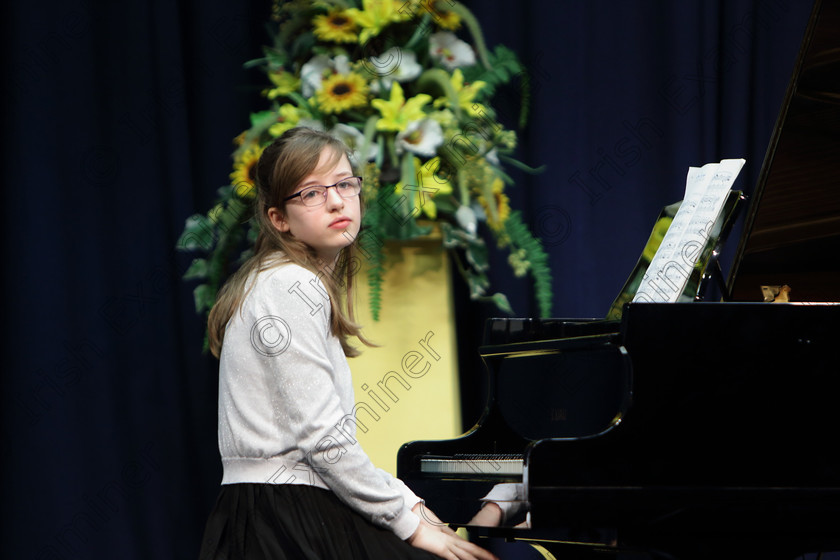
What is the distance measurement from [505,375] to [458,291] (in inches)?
49.1

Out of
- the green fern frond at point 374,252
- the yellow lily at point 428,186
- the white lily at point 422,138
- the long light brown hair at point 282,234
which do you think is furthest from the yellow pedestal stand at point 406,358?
the long light brown hair at point 282,234

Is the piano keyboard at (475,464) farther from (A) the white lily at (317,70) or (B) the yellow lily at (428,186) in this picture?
(A) the white lily at (317,70)

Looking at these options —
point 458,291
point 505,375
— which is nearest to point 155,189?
point 458,291

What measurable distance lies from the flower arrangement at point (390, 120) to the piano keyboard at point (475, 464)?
74 centimetres

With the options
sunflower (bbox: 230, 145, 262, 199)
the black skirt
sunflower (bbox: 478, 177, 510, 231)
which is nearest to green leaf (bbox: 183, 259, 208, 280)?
sunflower (bbox: 230, 145, 262, 199)

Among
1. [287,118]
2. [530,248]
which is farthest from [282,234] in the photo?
[530,248]

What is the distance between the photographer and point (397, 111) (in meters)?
2.46

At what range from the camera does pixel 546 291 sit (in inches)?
113

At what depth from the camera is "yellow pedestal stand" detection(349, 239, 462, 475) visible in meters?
2.62

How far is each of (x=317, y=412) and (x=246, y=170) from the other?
1229 millimetres

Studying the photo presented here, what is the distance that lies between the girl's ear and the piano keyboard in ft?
1.92

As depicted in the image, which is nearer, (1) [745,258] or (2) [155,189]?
(1) [745,258]

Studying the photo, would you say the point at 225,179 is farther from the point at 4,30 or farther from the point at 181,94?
the point at 4,30

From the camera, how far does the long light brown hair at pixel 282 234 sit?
5.52 ft
